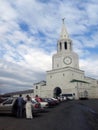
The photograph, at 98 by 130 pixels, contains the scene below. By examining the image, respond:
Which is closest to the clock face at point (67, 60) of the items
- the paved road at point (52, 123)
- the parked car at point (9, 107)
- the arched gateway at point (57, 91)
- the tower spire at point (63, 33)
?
the tower spire at point (63, 33)

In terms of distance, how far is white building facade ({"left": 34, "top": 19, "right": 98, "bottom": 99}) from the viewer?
89562 millimetres

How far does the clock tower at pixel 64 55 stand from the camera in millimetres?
98688

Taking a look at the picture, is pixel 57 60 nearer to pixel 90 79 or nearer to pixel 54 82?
pixel 54 82

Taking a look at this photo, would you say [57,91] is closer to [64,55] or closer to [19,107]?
[64,55]

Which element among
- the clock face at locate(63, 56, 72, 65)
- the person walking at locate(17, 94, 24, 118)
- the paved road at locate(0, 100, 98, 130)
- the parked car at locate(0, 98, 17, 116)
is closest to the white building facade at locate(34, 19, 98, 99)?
the clock face at locate(63, 56, 72, 65)

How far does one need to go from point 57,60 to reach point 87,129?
91121mm

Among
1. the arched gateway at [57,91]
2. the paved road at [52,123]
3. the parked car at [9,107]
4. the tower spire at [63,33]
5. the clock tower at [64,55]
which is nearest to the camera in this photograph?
the paved road at [52,123]

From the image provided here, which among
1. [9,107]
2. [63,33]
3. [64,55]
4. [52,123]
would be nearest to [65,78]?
[64,55]

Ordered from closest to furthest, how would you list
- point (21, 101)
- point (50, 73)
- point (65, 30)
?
point (21, 101), point (50, 73), point (65, 30)

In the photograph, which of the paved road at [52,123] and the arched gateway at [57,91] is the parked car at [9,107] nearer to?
the paved road at [52,123]

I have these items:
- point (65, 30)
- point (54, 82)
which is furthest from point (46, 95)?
point (65, 30)

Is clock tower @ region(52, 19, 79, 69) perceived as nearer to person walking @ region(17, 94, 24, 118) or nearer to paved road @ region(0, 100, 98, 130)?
person walking @ region(17, 94, 24, 118)

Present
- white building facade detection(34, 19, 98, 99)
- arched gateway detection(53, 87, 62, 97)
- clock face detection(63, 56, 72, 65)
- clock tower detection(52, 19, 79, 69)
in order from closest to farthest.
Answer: white building facade detection(34, 19, 98, 99) → arched gateway detection(53, 87, 62, 97) → clock tower detection(52, 19, 79, 69) → clock face detection(63, 56, 72, 65)

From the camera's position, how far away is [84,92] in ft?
294
